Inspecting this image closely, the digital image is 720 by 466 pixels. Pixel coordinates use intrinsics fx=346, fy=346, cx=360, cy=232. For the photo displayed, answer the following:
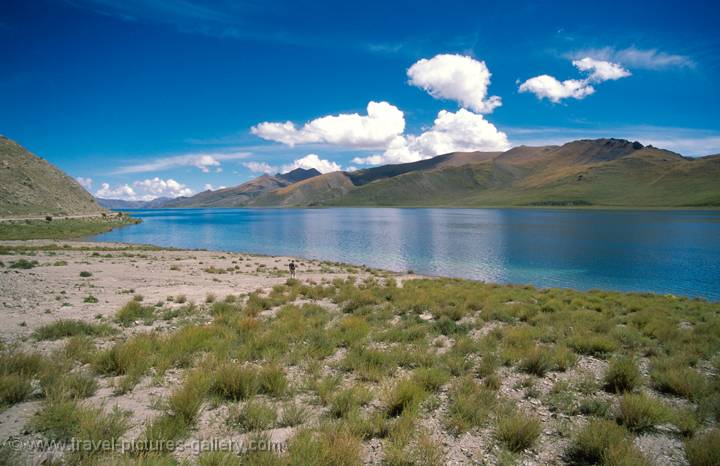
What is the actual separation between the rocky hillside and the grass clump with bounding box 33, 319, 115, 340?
9263 cm

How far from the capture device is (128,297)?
52.5 feet

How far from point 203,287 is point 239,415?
1569cm

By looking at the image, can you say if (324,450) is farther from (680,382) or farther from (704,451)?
(680,382)

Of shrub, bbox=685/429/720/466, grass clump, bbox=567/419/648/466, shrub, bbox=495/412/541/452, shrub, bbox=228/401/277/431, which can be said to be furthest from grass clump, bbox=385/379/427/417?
shrub, bbox=685/429/720/466

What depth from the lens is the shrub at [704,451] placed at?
484 centimetres

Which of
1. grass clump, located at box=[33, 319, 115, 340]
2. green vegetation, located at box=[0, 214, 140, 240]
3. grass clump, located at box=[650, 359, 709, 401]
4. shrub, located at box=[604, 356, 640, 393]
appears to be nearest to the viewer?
grass clump, located at box=[650, 359, 709, 401]

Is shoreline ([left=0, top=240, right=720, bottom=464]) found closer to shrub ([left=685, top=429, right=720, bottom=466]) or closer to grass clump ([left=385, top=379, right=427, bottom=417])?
grass clump ([left=385, top=379, right=427, bottom=417])

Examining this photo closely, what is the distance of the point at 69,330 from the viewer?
10117mm

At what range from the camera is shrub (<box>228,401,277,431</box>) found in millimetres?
5621

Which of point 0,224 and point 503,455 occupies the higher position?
point 0,224

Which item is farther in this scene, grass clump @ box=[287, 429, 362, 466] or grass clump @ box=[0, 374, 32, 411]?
grass clump @ box=[0, 374, 32, 411]

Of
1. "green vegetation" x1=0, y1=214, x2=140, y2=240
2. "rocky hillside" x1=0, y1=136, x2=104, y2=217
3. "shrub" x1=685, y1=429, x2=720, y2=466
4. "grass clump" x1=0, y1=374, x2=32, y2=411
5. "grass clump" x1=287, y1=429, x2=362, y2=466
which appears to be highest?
"rocky hillside" x1=0, y1=136, x2=104, y2=217

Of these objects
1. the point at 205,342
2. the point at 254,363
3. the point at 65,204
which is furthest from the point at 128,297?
the point at 65,204

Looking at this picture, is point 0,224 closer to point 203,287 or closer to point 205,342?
point 203,287
